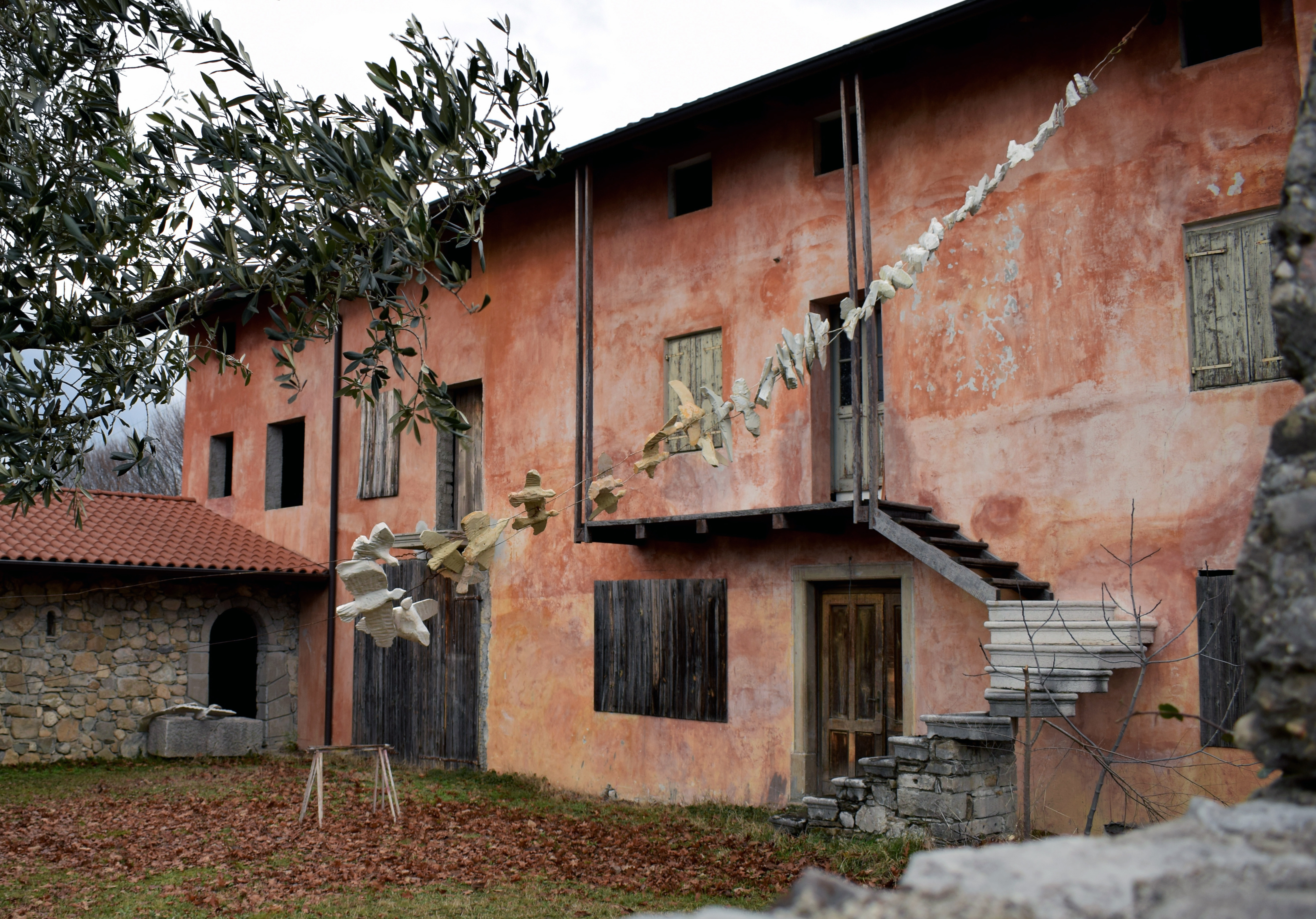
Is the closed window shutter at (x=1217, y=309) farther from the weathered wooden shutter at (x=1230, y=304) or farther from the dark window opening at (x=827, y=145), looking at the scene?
the dark window opening at (x=827, y=145)

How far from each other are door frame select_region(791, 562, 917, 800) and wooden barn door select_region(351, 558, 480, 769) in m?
4.74

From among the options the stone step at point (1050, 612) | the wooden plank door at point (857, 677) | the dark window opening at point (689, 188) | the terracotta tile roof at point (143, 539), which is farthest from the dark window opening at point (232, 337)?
the stone step at point (1050, 612)

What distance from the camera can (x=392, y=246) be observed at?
609 centimetres

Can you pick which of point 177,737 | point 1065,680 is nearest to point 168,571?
point 177,737

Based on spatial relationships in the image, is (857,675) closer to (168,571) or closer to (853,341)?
(853,341)

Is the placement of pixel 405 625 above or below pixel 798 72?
below

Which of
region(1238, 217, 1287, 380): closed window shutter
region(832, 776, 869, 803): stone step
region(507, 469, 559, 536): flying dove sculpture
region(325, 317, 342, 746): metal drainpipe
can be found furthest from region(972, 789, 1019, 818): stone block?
region(325, 317, 342, 746): metal drainpipe

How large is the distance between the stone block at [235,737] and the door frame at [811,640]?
8.88 meters

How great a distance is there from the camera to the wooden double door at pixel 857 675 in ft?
32.5

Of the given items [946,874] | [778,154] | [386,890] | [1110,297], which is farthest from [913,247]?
[946,874]

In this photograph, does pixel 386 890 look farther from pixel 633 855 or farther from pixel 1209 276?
pixel 1209 276

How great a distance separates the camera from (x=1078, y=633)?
8.12 m

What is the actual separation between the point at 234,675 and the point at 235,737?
9.18ft

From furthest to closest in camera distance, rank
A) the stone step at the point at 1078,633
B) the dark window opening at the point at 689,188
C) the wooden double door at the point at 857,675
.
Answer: the dark window opening at the point at 689,188
the wooden double door at the point at 857,675
the stone step at the point at 1078,633
